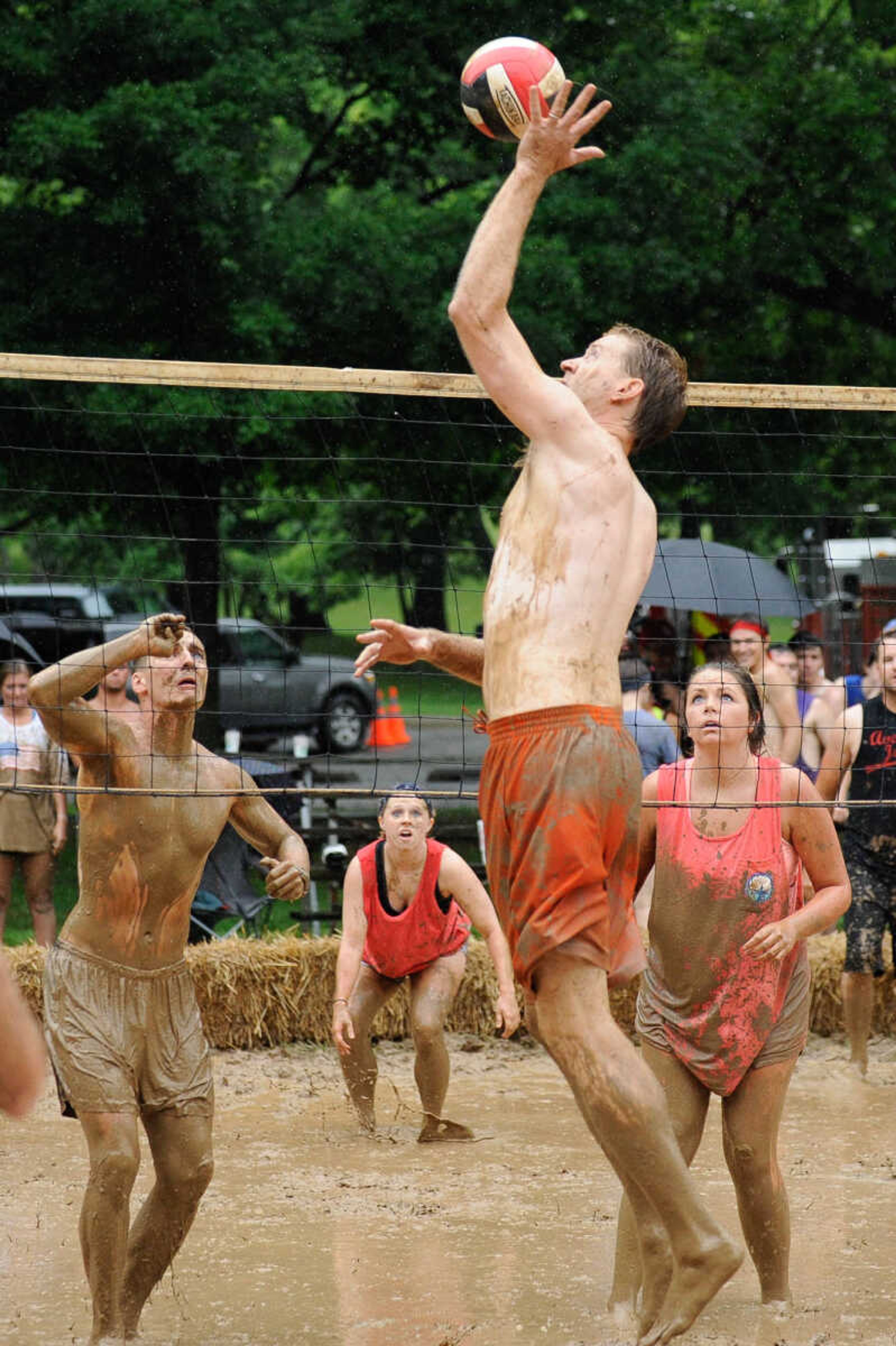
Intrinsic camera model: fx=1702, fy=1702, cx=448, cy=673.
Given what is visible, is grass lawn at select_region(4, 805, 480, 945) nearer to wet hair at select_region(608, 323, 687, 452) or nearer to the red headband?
the red headband

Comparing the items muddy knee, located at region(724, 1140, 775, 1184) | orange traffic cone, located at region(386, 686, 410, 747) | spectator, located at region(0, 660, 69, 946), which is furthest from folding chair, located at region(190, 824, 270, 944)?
orange traffic cone, located at region(386, 686, 410, 747)

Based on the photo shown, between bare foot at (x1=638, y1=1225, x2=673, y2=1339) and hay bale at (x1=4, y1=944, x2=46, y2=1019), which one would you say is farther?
hay bale at (x1=4, y1=944, x2=46, y2=1019)

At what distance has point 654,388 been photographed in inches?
165

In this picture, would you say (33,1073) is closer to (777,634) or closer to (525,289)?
(525,289)

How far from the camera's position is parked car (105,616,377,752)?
1845 cm

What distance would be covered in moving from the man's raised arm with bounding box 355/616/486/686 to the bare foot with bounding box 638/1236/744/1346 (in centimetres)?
148

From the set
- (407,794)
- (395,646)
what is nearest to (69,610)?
(407,794)

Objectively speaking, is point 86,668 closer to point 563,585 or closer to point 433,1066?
point 563,585

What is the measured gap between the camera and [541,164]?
3.96 m

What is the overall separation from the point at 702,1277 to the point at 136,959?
2.03 meters

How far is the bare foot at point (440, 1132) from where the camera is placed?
744 centimetres

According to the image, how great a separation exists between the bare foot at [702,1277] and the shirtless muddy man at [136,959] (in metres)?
1.69

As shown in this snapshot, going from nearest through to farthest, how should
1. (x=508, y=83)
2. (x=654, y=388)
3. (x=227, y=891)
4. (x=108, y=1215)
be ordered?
(x=654, y=388) < (x=508, y=83) < (x=108, y=1215) < (x=227, y=891)

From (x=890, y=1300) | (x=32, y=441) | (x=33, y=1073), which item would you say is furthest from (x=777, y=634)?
(x=33, y=1073)
